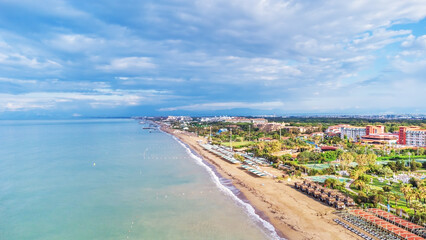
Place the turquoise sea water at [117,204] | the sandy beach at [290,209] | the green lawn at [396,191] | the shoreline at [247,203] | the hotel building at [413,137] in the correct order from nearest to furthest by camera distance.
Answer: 1. the sandy beach at [290,209]
2. the shoreline at [247,203]
3. the turquoise sea water at [117,204]
4. the green lawn at [396,191]
5. the hotel building at [413,137]

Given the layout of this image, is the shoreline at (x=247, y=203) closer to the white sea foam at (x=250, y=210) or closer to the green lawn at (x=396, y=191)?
the white sea foam at (x=250, y=210)

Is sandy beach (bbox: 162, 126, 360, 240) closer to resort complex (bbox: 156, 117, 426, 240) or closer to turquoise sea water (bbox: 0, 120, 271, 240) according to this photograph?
resort complex (bbox: 156, 117, 426, 240)

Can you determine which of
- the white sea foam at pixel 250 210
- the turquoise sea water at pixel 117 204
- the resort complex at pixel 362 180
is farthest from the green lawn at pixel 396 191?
the turquoise sea water at pixel 117 204

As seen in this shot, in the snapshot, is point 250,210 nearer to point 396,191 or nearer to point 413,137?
point 396,191

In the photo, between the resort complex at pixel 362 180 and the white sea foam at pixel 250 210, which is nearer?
the resort complex at pixel 362 180

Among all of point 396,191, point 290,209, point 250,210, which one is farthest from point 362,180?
point 250,210

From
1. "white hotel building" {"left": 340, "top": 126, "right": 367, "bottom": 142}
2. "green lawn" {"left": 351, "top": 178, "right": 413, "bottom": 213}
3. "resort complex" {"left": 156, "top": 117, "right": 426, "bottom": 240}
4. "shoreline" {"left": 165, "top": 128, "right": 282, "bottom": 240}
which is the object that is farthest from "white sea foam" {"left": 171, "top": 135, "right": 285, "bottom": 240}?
"white hotel building" {"left": 340, "top": 126, "right": 367, "bottom": 142}

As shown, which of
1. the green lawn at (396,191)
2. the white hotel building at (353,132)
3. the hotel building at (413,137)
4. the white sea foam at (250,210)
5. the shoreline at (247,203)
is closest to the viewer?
the shoreline at (247,203)

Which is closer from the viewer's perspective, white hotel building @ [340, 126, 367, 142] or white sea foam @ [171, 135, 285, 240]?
white sea foam @ [171, 135, 285, 240]

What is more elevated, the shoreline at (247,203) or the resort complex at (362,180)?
the resort complex at (362,180)

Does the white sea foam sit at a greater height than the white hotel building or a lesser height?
lesser
